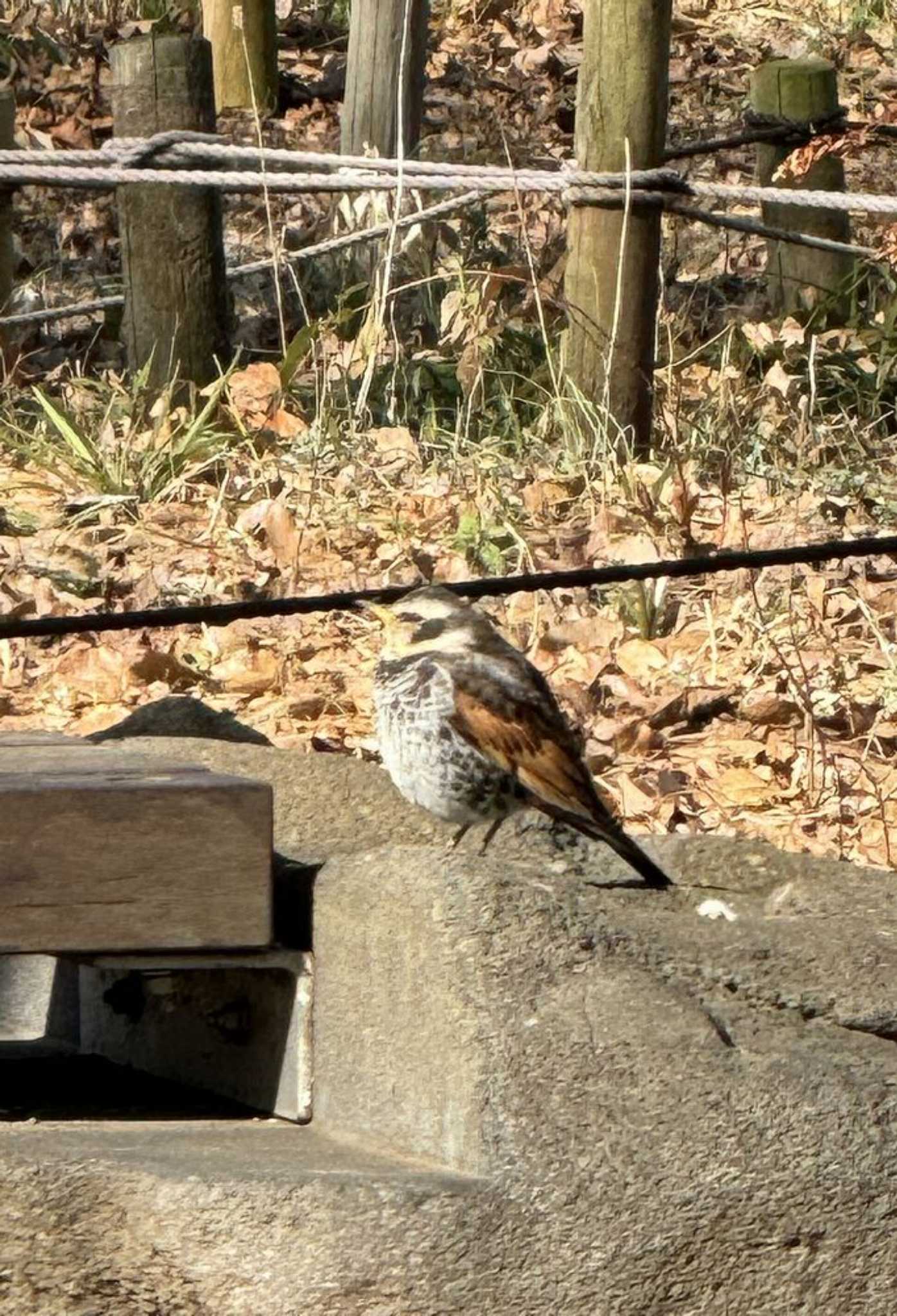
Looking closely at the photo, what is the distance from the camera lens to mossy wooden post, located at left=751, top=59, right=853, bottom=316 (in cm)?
737

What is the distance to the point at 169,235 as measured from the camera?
6.44 metres

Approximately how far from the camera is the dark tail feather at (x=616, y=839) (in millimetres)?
3260

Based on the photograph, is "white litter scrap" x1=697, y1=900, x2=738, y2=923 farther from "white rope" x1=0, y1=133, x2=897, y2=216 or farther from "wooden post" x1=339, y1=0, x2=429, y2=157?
"wooden post" x1=339, y1=0, x2=429, y2=157

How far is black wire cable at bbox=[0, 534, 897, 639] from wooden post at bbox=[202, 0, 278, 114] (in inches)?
327

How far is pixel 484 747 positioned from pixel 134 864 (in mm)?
882

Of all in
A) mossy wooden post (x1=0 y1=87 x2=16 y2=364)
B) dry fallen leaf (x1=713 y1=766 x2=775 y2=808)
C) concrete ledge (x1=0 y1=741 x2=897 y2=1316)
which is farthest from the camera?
mossy wooden post (x1=0 y1=87 x2=16 y2=364)

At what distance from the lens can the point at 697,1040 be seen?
97.7 inches

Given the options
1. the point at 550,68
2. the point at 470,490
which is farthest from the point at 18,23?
the point at 470,490

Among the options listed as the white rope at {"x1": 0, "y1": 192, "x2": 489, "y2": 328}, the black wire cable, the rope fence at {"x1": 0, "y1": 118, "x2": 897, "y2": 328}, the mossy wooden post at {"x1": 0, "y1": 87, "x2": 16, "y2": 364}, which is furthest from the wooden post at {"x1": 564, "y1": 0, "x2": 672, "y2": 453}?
the black wire cable

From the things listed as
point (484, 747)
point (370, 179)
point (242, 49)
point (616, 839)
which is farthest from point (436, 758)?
point (242, 49)

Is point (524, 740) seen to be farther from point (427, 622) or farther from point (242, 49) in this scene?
Result: point (242, 49)

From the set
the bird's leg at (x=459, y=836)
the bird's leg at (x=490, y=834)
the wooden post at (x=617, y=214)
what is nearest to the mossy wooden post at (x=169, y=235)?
the wooden post at (x=617, y=214)

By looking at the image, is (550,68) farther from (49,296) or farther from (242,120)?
(49,296)

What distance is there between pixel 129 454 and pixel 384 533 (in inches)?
34.1
